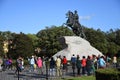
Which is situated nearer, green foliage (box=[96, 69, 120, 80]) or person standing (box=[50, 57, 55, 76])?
green foliage (box=[96, 69, 120, 80])

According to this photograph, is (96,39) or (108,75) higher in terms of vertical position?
(96,39)

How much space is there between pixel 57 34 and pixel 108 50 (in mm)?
11908

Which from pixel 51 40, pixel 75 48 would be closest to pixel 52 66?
pixel 75 48

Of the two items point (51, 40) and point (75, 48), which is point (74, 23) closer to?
point (75, 48)

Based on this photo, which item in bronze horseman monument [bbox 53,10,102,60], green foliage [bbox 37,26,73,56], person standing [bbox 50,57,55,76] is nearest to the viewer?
person standing [bbox 50,57,55,76]

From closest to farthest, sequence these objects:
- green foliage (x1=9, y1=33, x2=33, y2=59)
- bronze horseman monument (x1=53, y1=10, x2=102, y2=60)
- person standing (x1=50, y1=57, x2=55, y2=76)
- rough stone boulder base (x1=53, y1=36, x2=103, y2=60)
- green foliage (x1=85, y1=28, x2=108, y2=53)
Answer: person standing (x1=50, y1=57, x2=55, y2=76) → bronze horseman monument (x1=53, y1=10, x2=102, y2=60) → rough stone boulder base (x1=53, y1=36, x2=103, y2=60) → green foliage (x1=85, y1=28, x2=108, y2=53) → green foliage (x1=9, y1=33, x2=33, y2=59)

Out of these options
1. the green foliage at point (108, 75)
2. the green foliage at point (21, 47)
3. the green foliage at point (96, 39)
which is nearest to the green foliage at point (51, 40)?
the green foliage at point (21, 47)

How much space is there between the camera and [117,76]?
53.7 feet

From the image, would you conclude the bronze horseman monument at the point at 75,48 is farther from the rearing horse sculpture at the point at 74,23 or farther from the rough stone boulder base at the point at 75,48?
the rearing horse sculpture at the point at 74,23

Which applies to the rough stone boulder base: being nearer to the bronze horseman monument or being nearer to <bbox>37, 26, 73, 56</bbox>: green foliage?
the bronze horseman monument

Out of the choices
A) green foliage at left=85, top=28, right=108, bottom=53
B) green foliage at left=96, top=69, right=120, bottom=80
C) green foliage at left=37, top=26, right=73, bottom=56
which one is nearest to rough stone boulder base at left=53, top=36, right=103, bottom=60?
green foliage at left=96, top=69, right=120, bottom=80

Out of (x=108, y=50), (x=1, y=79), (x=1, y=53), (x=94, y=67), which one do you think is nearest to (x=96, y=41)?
(x=108, y=50)

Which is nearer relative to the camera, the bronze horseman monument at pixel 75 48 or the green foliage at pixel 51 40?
the bronze horseman monument at pixel 75 48

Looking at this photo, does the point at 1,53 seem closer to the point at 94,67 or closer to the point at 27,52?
the point at 27,52
